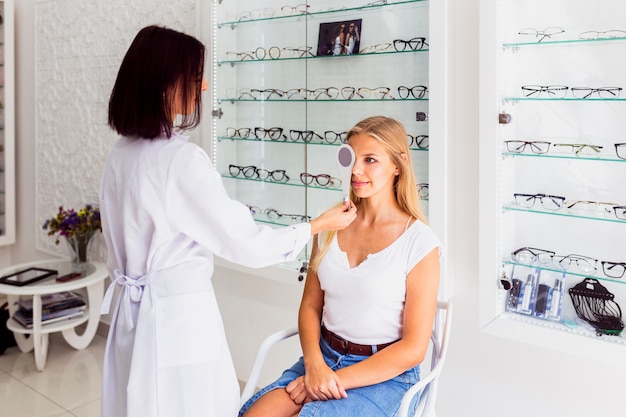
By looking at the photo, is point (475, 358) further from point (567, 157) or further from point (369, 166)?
point (369, 166)

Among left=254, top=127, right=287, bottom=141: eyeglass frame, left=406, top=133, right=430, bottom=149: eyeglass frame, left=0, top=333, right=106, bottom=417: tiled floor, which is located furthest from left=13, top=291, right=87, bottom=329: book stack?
left=406, top=133, right=430, bottom=149: eyeglass frame

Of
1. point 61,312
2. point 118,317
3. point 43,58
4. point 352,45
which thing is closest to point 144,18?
point 43,58

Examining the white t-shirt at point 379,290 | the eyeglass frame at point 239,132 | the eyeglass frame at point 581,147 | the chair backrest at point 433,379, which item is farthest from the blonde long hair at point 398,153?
the eyeglass frame at point 239,132

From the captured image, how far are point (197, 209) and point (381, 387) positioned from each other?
0.77m

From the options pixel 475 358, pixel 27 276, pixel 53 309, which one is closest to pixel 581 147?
pixel 475 358

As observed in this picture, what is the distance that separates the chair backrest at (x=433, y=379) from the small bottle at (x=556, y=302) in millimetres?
462

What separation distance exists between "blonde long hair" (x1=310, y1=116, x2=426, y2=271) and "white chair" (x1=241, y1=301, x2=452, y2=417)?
34 centimetres

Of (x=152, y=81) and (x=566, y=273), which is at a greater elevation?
(x=152, y=81)

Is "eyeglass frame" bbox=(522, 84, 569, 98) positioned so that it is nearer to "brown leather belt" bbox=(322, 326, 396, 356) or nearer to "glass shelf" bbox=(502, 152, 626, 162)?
"glass shelf" bbox=(502, 152, 626, 162)

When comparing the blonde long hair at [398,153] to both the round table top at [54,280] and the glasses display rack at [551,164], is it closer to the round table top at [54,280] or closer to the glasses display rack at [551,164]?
the glasses display rack at [551,164]

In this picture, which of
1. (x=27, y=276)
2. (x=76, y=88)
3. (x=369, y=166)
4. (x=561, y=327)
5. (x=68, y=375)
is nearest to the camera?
(x=369, y=166)

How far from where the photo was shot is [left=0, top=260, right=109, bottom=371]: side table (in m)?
3.61

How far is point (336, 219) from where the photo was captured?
185 cm

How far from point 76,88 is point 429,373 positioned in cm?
359
